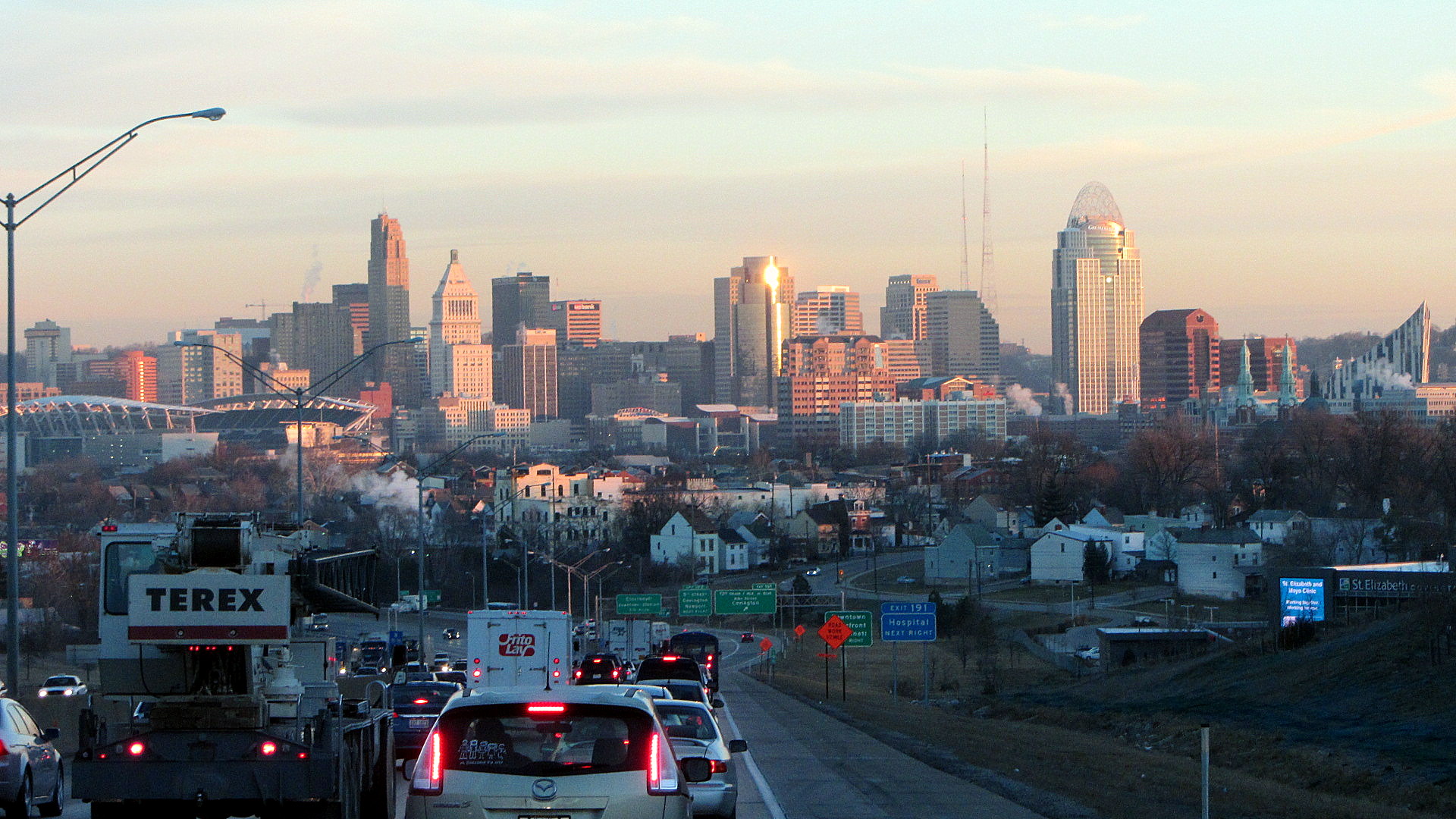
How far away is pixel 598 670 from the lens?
37125 millimetres

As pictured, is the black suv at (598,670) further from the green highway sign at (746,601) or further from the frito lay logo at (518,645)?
the green highway sign at (746,601)

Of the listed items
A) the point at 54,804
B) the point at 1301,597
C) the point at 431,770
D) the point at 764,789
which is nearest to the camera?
the point at 431,770

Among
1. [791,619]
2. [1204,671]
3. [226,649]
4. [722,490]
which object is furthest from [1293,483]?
[226,649]

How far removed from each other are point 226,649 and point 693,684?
802 centimetres

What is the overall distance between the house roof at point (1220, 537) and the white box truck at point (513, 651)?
78.7 m

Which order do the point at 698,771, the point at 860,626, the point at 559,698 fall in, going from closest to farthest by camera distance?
the point at 559,698 → the point at 698,771 → the point at 860,626

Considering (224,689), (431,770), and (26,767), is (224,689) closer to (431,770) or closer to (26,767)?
(26,767)

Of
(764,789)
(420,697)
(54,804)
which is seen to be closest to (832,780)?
(764,789)

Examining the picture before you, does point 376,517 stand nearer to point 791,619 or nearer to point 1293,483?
point 791,619

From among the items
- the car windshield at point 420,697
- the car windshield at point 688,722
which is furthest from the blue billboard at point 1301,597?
the car windshield at point 688,722

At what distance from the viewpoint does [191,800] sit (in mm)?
14711

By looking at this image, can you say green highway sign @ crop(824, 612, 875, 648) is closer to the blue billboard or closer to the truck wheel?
the blue billboard

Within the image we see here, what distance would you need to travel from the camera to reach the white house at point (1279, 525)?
117m

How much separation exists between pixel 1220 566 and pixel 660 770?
98.0 m
